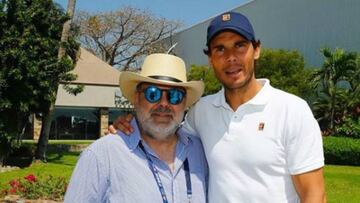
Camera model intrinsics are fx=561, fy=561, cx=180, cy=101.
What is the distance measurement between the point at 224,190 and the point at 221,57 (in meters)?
0.77

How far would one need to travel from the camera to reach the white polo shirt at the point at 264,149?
2.97m

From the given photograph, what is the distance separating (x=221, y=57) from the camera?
327 centimetres

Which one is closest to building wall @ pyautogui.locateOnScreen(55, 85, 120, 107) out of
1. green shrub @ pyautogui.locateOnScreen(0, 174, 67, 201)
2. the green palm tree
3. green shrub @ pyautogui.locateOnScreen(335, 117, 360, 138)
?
the green palm tree

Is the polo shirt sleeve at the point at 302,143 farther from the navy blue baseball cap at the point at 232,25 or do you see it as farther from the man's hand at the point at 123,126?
the man's hand at the point at 123,126

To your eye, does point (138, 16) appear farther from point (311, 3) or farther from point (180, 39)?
point (311, 3)

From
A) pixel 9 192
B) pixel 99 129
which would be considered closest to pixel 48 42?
pixel 9 192

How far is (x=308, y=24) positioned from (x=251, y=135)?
35.9 metres

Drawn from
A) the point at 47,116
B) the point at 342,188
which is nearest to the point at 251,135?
the point at 342,188

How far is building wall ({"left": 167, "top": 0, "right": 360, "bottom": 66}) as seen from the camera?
33.5 meters

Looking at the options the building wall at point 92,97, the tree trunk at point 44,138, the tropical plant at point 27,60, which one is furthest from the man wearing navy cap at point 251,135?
the building wall at point 92,97

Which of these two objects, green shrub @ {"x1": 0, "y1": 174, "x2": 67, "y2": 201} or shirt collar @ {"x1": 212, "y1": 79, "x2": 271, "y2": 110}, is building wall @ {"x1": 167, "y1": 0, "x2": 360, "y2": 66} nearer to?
green shrub @ {"x1": 0, "y1": 174, "x2": 67, "y2": 201}

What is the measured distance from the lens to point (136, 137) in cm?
324

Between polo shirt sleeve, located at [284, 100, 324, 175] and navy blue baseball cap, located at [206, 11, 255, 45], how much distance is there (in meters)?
0.53

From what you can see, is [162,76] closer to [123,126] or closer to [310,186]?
[123,126]
